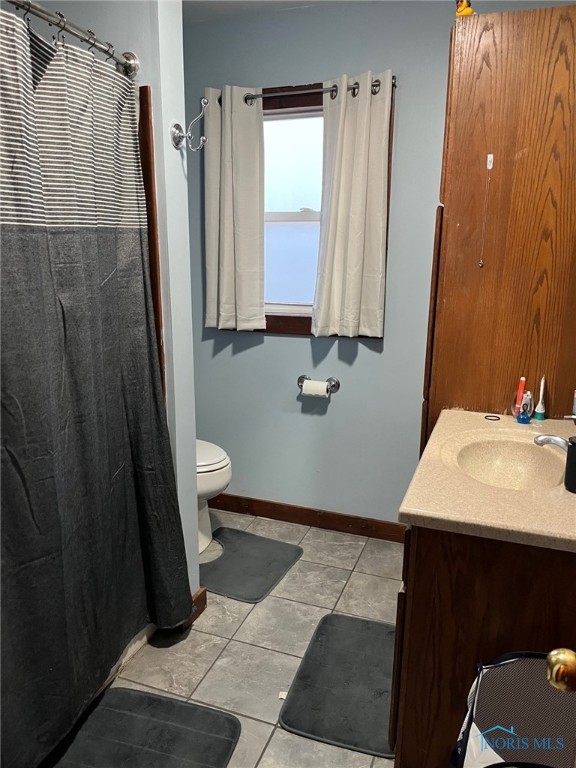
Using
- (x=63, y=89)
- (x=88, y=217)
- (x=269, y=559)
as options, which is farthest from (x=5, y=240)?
(x=269, y=559)

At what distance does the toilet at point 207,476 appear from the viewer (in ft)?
7.89

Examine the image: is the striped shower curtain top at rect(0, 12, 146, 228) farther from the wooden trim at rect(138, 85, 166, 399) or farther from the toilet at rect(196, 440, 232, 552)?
the toilet at rect(196, 440, 232, 552)

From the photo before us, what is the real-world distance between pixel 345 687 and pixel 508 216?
5.19ft

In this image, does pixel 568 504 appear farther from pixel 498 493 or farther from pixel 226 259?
pixel 226 259

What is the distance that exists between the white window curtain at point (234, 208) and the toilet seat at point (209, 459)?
0.62 metres

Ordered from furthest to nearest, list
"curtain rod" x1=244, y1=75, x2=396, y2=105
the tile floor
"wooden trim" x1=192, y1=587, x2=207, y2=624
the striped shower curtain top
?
"curtain rod" x1=244, y1=75, x2=396, y2=105 → "wooden trim" x1=192, y1=587, x2=207, y2=624 → the tile floor → the striped shower curtain top

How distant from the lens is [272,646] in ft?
6.68

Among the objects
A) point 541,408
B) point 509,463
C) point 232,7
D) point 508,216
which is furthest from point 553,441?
point 232,7

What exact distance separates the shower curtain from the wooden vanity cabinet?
90 centimetres

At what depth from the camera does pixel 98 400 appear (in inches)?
63.4

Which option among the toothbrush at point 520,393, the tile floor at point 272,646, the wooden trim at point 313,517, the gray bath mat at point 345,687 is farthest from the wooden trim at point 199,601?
the toothbrush at point 520,393

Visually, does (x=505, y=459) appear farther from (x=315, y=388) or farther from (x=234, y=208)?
(x=234, y=208)

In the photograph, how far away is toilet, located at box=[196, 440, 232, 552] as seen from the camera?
2406mm

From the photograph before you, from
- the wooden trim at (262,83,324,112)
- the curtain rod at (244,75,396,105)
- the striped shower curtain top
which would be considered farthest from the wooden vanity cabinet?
the wooden trim at (262,83,324,112)
